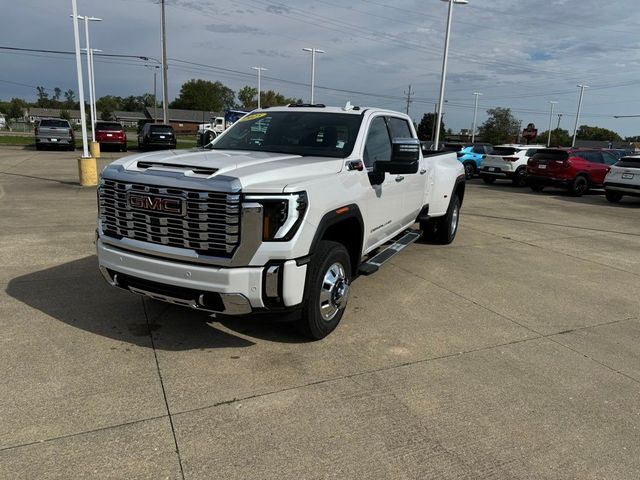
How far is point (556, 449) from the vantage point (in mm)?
2883

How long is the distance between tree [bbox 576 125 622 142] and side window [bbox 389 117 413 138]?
124 meters

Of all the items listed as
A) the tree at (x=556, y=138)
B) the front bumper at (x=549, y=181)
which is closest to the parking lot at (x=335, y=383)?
the front bumper at (x=549, y=181)

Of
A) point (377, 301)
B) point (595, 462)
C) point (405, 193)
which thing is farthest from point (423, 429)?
point (405, 193)

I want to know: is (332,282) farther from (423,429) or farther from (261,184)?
(423,429)

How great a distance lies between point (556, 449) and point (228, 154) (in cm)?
329

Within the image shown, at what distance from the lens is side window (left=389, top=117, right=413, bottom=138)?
5730 mm

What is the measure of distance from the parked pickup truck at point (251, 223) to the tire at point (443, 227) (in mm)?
3283

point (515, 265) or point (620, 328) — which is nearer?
point (620, 328)

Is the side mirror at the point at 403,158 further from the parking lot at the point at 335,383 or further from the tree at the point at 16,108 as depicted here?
the tree at the point at 16,108

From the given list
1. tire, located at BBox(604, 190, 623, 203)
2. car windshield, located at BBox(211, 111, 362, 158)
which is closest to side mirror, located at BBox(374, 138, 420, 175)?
car windshield, located at BBox(211, 111, 362, 158)

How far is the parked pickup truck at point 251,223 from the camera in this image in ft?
11.0

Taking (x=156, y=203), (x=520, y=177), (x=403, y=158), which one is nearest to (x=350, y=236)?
(x=403, y=158)

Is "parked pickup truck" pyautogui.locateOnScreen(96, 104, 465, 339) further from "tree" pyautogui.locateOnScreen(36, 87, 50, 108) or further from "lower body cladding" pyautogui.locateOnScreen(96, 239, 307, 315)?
"tree" pyautogui.locateOnScreen(36, 87, 50, 108)

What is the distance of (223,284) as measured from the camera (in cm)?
336
